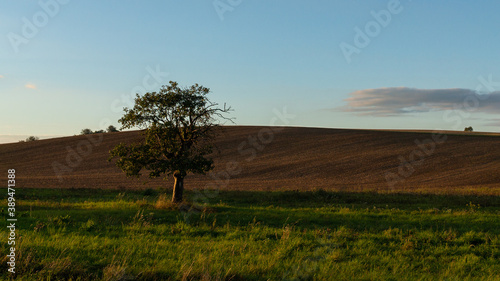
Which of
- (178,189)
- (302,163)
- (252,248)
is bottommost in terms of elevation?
(252,248)

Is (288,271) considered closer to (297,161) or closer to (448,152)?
(297,161)

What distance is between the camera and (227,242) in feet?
35.5

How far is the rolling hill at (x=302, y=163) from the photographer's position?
4266 centimetres

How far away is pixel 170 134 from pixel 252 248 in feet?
46.1

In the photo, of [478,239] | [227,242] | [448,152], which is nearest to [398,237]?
[478,239]

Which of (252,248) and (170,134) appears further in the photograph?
(170,134)

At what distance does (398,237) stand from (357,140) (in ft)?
223

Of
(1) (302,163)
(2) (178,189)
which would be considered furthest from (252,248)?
(1) (302,163)

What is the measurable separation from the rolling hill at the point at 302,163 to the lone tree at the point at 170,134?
12.7 m

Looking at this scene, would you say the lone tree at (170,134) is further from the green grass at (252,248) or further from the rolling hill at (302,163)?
the rolling hill at (302,163)

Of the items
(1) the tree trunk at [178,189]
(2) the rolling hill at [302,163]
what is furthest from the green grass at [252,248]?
(2) the rolling hill at [302,163]

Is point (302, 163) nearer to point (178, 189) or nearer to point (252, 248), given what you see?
point (178, 189)

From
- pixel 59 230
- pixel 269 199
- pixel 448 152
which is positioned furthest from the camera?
pixel 448 152

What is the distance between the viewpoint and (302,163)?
189 feet
